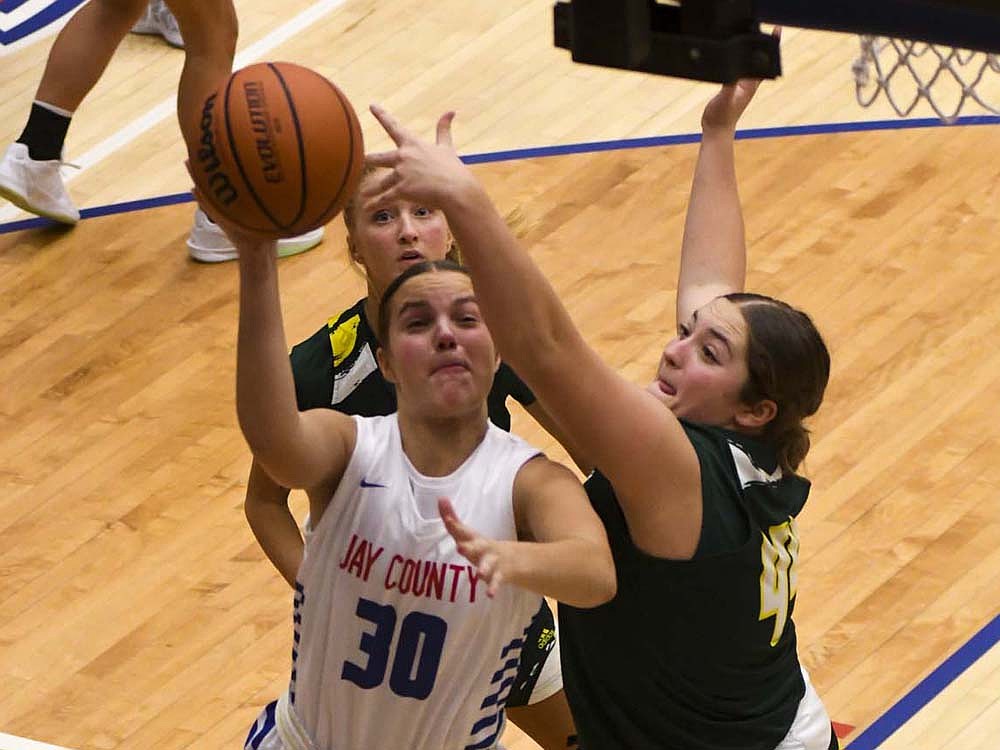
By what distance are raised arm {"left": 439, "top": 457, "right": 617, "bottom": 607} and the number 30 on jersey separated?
352 mm

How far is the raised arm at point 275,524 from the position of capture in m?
3.53

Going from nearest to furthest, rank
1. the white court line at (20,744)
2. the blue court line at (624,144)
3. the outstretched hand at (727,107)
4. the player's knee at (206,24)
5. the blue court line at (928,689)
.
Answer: the outstretched hand at (727,107) → the blue court line at (928,689) → the white court line at (20,744) → the player's knee at (206,24) → the blue court line at (624,144)

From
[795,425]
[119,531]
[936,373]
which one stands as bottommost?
[936,373]

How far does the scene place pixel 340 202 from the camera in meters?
3.06

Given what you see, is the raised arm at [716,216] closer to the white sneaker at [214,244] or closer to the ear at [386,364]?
the ear at [386,364]

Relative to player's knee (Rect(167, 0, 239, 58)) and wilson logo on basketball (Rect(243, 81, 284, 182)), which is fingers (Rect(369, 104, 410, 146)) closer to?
wilson logo on basketball (Rect(243, 81, 284, 182))

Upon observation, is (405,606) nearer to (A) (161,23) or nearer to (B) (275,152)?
(B) (275,152)

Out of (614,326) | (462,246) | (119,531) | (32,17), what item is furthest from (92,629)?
(32,17)

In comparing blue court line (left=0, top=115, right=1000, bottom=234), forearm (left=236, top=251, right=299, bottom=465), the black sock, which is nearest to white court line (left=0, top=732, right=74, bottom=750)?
forearm (left=236, top=251, right=299, bottom=465)

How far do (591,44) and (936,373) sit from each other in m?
3.05

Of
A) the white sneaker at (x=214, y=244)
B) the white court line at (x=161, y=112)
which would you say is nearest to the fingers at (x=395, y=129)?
the white sneaker at (x=214, y=244)

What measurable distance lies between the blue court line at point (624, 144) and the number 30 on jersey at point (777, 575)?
377 centimetres

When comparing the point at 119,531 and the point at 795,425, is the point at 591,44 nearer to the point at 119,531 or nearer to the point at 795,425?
the point at 795,425

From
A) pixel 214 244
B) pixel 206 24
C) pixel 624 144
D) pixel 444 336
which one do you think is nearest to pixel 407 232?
pixel 444 336
